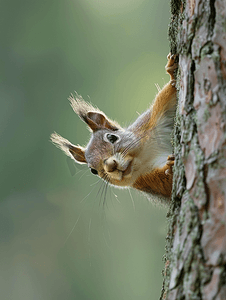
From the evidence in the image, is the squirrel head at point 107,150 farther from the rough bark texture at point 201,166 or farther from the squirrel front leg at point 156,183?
the rough bark texture at point 201,166

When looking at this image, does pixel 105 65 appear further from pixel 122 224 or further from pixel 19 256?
pixel 19 256

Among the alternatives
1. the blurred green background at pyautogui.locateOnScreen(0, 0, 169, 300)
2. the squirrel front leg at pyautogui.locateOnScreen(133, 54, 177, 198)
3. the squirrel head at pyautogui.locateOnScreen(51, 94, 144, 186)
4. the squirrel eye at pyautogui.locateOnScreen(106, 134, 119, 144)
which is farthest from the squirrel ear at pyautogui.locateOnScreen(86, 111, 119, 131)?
the blurred green background at pyautogui.locateOnScreen(0, 0, 169, 300)

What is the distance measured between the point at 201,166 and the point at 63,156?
6.10 feet

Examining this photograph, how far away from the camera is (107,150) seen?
60.8 inches

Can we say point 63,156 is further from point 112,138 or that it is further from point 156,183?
point 156,183

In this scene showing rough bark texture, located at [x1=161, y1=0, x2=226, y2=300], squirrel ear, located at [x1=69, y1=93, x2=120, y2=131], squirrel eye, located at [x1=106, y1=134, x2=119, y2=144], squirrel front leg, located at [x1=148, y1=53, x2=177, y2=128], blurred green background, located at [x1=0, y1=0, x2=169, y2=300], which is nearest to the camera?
rough bark texture, located at [x1=161, y1=0, x2=226, y2=300]

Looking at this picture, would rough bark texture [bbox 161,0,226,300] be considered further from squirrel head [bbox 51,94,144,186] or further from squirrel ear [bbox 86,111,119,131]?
squirrel ear [bbox 86,111,119,131]

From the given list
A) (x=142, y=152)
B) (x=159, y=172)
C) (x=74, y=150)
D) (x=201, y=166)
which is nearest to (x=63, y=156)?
(x=74, y=150)

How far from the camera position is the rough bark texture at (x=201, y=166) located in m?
0.51

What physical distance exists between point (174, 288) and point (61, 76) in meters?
2.07

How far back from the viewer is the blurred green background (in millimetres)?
2146

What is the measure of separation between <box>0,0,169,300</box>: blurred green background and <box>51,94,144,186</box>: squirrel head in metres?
0.37

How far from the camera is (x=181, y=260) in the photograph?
0.57 meters

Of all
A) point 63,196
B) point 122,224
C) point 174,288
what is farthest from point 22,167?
point 174,288
